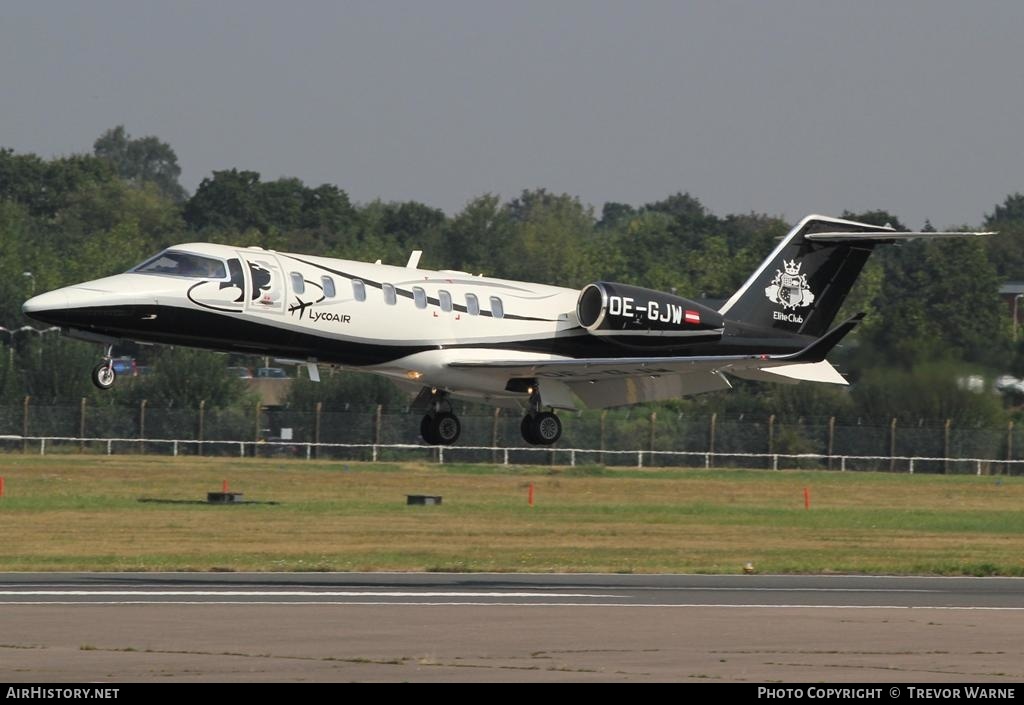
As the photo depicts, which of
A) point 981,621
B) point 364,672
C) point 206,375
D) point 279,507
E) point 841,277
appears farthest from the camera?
point 206,375

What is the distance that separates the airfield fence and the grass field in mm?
1174

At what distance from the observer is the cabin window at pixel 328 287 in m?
31.2

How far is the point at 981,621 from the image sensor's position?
82.2 ft

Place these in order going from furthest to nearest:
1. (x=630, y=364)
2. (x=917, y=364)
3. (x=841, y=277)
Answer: (x=917, y=364)
(x=841, y=277)
(x=630, y=364)

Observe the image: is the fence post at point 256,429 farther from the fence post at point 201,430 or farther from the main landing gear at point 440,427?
the main landing gear at point 440,427

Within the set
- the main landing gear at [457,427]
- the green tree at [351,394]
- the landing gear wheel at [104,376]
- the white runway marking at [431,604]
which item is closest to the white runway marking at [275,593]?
the white runway marking at [431,604]

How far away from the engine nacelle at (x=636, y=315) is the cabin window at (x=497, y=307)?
1.48 m

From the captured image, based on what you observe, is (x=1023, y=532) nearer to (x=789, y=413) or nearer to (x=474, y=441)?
(x=789, y=413)

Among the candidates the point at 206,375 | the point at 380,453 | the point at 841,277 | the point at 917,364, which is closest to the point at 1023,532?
the point at 917,364

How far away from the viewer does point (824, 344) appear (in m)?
30.3

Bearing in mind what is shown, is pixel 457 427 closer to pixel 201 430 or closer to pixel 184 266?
pixel 184 266

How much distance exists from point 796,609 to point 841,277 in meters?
12.7

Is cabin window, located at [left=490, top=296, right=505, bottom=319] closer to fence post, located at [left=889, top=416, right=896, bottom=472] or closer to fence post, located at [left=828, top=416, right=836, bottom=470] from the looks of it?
fence post, located at [left=889, top=416, right=896, bottom=472]

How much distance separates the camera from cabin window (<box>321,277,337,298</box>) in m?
31.2
